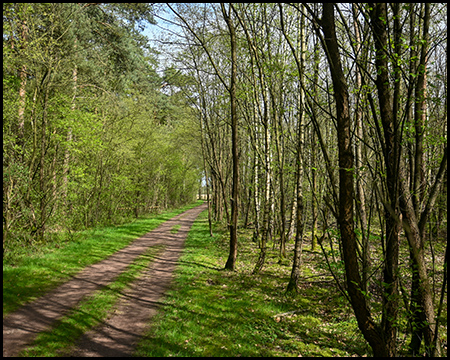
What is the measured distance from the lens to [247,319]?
245 inches

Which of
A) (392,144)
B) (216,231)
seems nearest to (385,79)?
(392,144)

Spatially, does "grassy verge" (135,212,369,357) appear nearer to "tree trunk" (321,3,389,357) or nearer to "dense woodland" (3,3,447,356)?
"dense woodland" (3,3,447,356)

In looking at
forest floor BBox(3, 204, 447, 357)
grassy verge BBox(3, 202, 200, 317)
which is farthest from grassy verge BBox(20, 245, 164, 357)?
grassy verge BBox(3, 202, 200, 317)

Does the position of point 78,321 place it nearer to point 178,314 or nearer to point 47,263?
point 178,314

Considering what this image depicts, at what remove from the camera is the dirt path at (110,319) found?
16.2 feet

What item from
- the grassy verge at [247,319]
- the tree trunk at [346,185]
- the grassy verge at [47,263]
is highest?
the tree trunk at [346,185]

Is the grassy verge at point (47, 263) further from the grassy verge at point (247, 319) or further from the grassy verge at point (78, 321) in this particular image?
the grassy verge at point (247, 319)

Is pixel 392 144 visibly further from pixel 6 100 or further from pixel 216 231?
pixel 216 231

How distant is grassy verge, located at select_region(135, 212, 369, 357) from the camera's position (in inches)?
203

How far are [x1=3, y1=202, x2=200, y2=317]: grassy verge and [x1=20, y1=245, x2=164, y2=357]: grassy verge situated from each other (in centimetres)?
122

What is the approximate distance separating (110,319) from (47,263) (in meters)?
3.97

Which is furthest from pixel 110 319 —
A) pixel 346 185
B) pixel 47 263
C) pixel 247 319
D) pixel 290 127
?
pixel 290 127

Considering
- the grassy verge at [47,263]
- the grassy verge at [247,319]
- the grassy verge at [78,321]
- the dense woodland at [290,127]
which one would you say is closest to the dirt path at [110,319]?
the grassy verge at [78,321]

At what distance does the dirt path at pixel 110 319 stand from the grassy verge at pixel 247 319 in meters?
0.43
